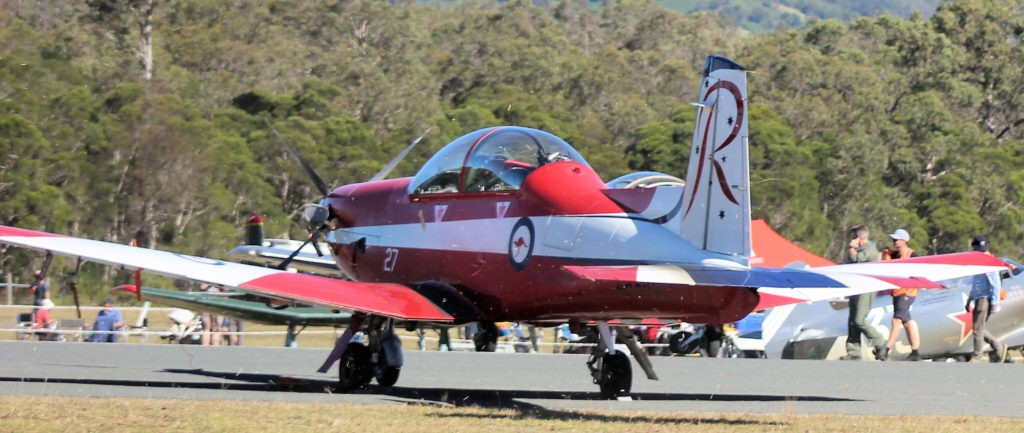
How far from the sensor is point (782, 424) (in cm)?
838

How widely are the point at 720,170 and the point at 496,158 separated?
2.56 metres

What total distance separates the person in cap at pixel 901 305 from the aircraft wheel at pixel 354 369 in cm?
739

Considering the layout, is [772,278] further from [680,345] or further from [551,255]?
[680,345]

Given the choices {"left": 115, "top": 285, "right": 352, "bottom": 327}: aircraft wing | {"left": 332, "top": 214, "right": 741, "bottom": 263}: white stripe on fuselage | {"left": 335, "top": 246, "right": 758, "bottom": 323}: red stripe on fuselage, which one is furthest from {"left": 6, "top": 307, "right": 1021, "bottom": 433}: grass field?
{"left": 115, "top": 285, "right": 352, "bottom": 327}: aircraft wing

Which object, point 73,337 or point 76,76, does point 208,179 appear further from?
point 73,337

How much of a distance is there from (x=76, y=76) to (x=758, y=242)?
39714mm

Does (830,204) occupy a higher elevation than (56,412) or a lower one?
higher

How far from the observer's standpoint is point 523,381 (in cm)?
1230

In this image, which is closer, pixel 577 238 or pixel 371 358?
pixel 577 238

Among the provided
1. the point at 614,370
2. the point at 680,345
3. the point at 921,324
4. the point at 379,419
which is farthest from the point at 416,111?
the point at 379,419

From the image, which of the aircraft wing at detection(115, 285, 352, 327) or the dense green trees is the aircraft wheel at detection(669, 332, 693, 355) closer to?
the aircraft wing at detection(115, 285, 352, 327)

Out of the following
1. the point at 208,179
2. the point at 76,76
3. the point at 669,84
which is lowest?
the point at 208,179

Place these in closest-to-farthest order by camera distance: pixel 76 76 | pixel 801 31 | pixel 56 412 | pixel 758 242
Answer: pixel 56 412
pixel 758 242
pixel 76 76
pixel 801 31

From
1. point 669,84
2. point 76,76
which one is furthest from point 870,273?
point 669,84
